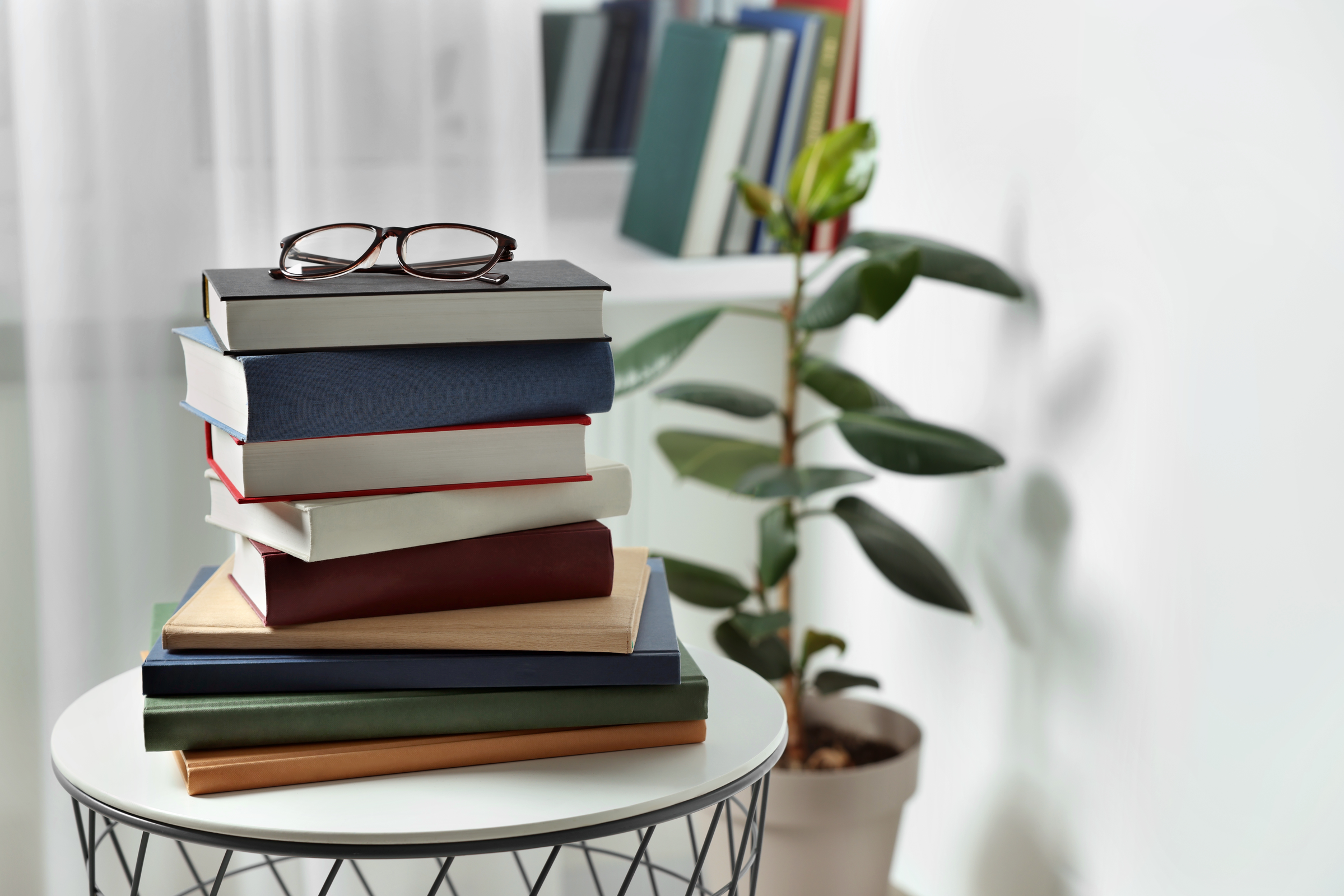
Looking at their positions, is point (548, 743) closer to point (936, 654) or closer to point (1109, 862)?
point (1109, 862)

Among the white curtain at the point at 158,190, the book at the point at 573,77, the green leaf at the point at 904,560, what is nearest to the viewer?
the white curtain at the point at 158,190

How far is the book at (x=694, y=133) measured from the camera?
145cm

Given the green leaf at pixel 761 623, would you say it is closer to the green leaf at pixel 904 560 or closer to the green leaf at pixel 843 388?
the green leaf at pixel 904 560

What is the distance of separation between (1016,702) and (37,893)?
1.09 metres

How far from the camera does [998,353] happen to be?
1.35 m

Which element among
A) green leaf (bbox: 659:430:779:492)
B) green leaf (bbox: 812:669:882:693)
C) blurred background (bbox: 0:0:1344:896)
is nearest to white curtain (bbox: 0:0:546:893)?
blurred background (bbox: 0:0:1344:896)

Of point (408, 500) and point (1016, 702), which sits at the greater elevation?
point (408, 500)

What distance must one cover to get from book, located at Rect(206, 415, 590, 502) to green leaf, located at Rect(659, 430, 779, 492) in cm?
62

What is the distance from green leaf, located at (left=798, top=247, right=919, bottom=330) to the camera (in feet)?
3.83

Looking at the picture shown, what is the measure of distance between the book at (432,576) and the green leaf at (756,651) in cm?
61

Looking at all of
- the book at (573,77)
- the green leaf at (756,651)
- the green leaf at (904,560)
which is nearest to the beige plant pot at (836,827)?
the green leaf at (756,651)

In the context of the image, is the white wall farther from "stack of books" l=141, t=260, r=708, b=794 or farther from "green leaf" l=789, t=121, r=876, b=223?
"stack of books" l=141, t=260, r=708, b=794

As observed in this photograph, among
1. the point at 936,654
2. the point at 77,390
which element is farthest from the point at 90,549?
the point at 936,654

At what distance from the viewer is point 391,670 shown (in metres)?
0.70
